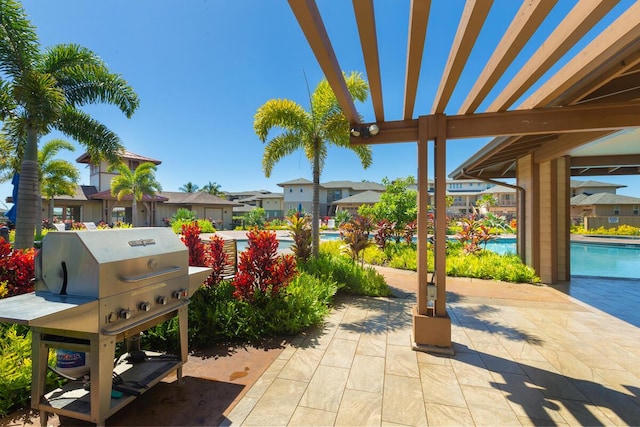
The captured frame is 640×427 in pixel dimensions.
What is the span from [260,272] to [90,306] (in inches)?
96.0

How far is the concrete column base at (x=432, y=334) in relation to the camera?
3.51m

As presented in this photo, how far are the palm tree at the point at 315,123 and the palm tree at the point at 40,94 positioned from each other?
15.3 ft

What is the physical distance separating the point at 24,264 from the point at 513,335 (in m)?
6.89

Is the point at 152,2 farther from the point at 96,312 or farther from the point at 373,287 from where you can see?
the point at 373,287

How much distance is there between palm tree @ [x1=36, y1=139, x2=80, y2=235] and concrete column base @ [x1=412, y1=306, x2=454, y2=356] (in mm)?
19899

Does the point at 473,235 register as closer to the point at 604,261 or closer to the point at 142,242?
the point at 604,261

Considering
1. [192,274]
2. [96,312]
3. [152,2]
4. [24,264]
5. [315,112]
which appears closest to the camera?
[96,312]

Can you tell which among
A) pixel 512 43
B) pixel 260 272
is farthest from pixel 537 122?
pixel 260 272

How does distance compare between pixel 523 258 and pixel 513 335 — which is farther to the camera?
pixel 523 258

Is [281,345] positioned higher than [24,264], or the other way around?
[24,264]

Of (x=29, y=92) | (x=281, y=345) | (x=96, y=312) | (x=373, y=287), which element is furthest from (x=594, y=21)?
(x=29, y=92)

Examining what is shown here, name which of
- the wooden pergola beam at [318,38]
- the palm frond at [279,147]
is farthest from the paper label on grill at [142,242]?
the palm frond at [279,147]

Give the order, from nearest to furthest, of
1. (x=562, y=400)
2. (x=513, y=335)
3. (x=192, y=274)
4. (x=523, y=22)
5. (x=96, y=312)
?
1. (x=96, y=312)
2. (x=523, y=22)
3. (x=562, y=400)
4. (x=192, y=274)
5. (x=513, y=335)

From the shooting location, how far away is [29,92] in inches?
229
